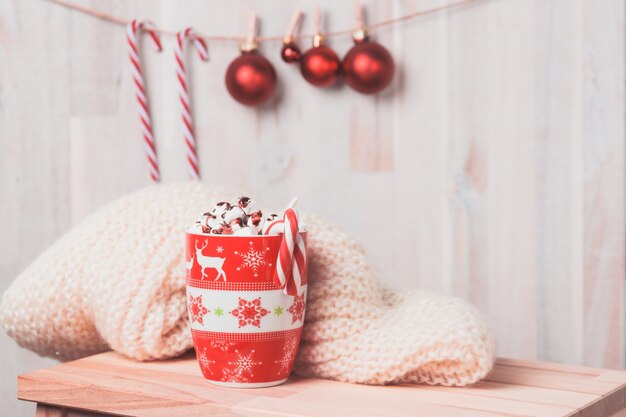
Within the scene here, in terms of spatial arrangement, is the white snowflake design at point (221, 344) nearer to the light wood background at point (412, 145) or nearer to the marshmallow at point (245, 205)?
the marshmallow at point (245, 205)

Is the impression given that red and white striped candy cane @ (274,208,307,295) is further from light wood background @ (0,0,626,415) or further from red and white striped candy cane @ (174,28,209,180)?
red and white striped candy cane @ (174,28,209,180)

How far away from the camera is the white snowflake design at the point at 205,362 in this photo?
833 millimetres

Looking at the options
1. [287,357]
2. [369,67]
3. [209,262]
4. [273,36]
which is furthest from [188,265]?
[273,36]

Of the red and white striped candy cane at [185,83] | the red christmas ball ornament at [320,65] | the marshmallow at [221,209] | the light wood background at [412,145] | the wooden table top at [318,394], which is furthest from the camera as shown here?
the red and white striped candy cane at [185,83]

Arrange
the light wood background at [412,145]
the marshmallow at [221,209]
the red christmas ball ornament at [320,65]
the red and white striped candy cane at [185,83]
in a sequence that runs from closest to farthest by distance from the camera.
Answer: the marshmallow at [221,209] → the light wood background at [412,145] → the red christmas ball ornament at [320,65] → the red and white striped candy cane at [185,83]

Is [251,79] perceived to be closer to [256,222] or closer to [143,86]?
[143,86]

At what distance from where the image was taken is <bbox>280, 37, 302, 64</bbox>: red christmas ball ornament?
139 centimetres

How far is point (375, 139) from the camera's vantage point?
1.39 m

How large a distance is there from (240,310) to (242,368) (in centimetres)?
6

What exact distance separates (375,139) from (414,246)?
0.62ft

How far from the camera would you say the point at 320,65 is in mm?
1352

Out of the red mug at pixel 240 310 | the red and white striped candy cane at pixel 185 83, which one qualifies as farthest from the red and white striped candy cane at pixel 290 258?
the red and white striped candy cane at pixel 185 83

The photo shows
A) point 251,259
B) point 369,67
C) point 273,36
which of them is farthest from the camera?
point 273,36

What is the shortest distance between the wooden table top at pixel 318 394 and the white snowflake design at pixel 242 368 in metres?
0.01
